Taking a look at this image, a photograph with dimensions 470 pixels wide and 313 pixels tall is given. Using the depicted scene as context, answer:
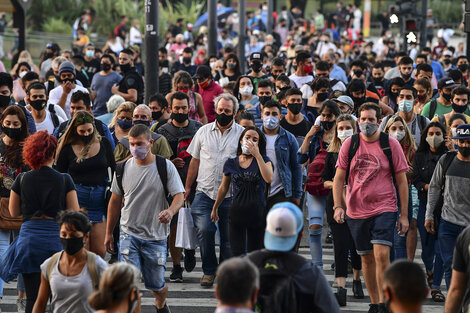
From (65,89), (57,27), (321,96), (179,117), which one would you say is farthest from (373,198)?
(57,27)

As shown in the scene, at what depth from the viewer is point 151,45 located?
14727 millimetres

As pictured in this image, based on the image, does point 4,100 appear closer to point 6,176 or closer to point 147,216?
point 6,176

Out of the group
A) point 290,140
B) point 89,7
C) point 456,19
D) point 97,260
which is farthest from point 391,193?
point 456,19

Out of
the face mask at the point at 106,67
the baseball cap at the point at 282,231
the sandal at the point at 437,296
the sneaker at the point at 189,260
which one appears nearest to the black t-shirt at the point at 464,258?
the baseball cap at the point at 282,231

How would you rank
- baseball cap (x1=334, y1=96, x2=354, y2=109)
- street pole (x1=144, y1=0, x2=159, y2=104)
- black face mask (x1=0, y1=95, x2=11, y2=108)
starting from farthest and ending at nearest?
street pole (x1=144, y1=0, x2=159, y2=104), baseball cap (x1=334, y1=96, x2=354, y2=109), black face mask (x1=0, y1=95, x2=11, y2=108)

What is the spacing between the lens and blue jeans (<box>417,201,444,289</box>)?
33.2 ft

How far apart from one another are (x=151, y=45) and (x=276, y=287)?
31.1ft

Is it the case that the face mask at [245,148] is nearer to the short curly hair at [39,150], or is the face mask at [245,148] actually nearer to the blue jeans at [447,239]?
the blue jeans at [447,239]

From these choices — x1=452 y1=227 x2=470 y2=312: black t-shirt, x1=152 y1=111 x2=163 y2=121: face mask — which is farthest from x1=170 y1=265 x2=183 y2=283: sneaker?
x1=452 y1=227 x2=470 y2=312: black t-shirt

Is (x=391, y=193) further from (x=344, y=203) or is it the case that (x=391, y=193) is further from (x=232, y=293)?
(x=232, y=293)

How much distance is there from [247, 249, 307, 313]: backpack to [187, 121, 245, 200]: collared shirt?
4.78 meters

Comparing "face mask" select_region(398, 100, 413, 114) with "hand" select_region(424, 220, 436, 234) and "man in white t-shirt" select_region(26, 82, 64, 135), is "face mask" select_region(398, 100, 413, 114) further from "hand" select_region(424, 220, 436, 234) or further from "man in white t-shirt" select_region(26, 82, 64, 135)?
"man in white t-shirt" select_region(26, 82, 64, 135)

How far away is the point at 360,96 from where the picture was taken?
43.4ft

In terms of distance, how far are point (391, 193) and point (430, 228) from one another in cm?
66
